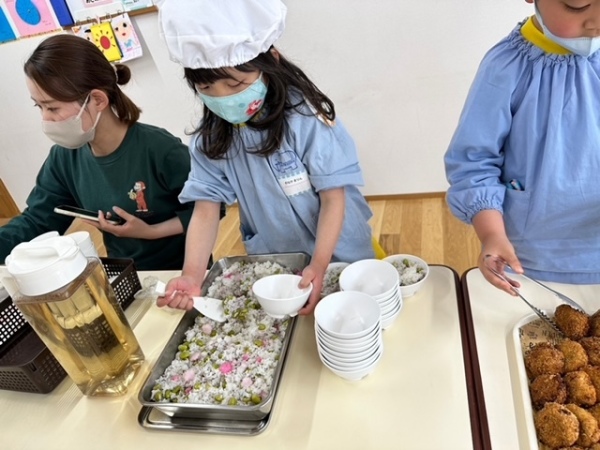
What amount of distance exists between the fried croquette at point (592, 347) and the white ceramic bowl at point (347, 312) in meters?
0.35

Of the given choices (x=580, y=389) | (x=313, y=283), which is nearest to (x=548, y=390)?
(x=580, y=389)

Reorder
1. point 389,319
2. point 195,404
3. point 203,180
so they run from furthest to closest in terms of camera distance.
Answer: point 203,180, point 389,319, point 195,404

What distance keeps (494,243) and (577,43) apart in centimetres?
38

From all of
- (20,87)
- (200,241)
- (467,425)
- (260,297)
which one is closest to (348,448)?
(467,425)

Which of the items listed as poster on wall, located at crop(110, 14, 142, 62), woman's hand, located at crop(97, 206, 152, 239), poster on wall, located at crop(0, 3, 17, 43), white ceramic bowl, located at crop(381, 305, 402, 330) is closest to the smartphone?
woman's hand, located at crop(97, 206, 152, 239)

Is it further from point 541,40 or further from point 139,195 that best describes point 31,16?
point 541,40

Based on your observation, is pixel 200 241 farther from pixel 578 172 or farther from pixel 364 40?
pixel 364 40

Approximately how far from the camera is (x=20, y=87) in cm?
302

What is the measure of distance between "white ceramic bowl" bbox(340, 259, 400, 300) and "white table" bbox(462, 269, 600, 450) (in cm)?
16

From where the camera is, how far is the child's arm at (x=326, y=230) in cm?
99

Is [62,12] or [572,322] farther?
[62,12]

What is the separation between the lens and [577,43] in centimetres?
78

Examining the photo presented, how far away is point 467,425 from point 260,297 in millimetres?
417

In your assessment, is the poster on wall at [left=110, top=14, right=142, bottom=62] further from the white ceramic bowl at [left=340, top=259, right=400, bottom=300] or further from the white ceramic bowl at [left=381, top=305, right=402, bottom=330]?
the white ceramic bowl at [left=381, top=305, right=402, bottom=330]
